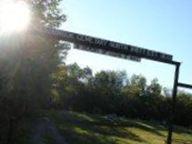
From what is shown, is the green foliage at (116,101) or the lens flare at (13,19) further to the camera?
the green foliage at (116,101)

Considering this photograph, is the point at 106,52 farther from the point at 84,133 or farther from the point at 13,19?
the point at 84,133

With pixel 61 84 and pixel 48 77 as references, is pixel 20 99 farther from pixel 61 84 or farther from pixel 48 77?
pixel 61 84

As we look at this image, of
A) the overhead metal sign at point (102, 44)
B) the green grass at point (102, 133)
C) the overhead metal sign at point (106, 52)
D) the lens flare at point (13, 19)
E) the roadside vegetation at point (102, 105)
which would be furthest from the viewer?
the roadside vegetation at point (102, 105)

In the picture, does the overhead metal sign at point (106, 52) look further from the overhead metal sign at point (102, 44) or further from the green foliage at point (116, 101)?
the green foliage at point (116, 101)

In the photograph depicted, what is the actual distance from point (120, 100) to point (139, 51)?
86951 millimetres

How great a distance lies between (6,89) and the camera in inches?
610

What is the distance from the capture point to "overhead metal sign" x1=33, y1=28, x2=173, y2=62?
13734mm

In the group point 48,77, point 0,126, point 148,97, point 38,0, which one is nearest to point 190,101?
point 148,97

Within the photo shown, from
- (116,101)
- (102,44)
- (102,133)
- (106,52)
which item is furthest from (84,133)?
(116,101)

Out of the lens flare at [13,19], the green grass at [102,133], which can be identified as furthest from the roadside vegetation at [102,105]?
the lens flare at [13,19]

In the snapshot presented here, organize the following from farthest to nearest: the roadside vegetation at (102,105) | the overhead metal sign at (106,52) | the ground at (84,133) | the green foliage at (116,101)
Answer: the green foliage at (116,101)
the roadside vegetation at (102,105)
the ground at (84,133)
the overhead metal sign at (106,52)

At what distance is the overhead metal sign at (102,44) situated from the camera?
45.1 feet

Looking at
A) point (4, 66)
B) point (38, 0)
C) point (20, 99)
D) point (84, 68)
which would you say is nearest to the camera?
point (4, 66)

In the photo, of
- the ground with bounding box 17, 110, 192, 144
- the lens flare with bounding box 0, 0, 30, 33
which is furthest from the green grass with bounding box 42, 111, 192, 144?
the lens flare with bounding box 0, 0, 30, 33
